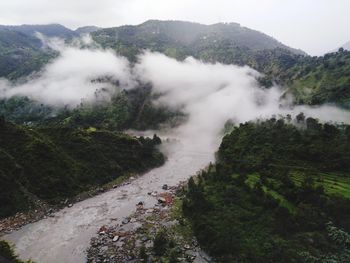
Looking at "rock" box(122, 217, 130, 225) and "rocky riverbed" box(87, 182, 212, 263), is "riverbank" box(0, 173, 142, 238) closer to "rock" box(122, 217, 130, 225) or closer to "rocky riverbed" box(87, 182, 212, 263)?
"rocky riverbed" box(87, 182, 212, 263)

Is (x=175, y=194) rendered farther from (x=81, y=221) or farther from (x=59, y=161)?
(x=59, y=161)

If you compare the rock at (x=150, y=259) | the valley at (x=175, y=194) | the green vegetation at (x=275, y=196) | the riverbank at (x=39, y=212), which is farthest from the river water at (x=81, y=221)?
the green vegetation at (x=275, y=196)

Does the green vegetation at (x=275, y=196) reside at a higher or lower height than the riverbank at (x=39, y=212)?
higher

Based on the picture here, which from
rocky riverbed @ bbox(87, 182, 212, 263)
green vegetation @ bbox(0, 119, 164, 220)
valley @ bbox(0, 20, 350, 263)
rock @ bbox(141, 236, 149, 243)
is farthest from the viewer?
green vegetation @ bbox(0, 119, 164, 220)

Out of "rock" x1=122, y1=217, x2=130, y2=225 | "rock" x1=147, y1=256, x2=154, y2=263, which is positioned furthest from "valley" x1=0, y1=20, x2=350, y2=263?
"rock" x1=122, y1=217, x2=130, y2=225

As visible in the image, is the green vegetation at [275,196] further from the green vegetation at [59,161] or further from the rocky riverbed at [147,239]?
the green vegetation at [59,161]

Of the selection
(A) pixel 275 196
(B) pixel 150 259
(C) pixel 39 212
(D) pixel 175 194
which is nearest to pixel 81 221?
(C) pixel 39 212

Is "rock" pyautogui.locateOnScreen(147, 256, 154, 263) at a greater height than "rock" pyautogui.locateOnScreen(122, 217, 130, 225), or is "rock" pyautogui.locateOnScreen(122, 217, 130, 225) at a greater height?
"rock" pyautogui.locateOnScreen(147, 256, 154, 263)
